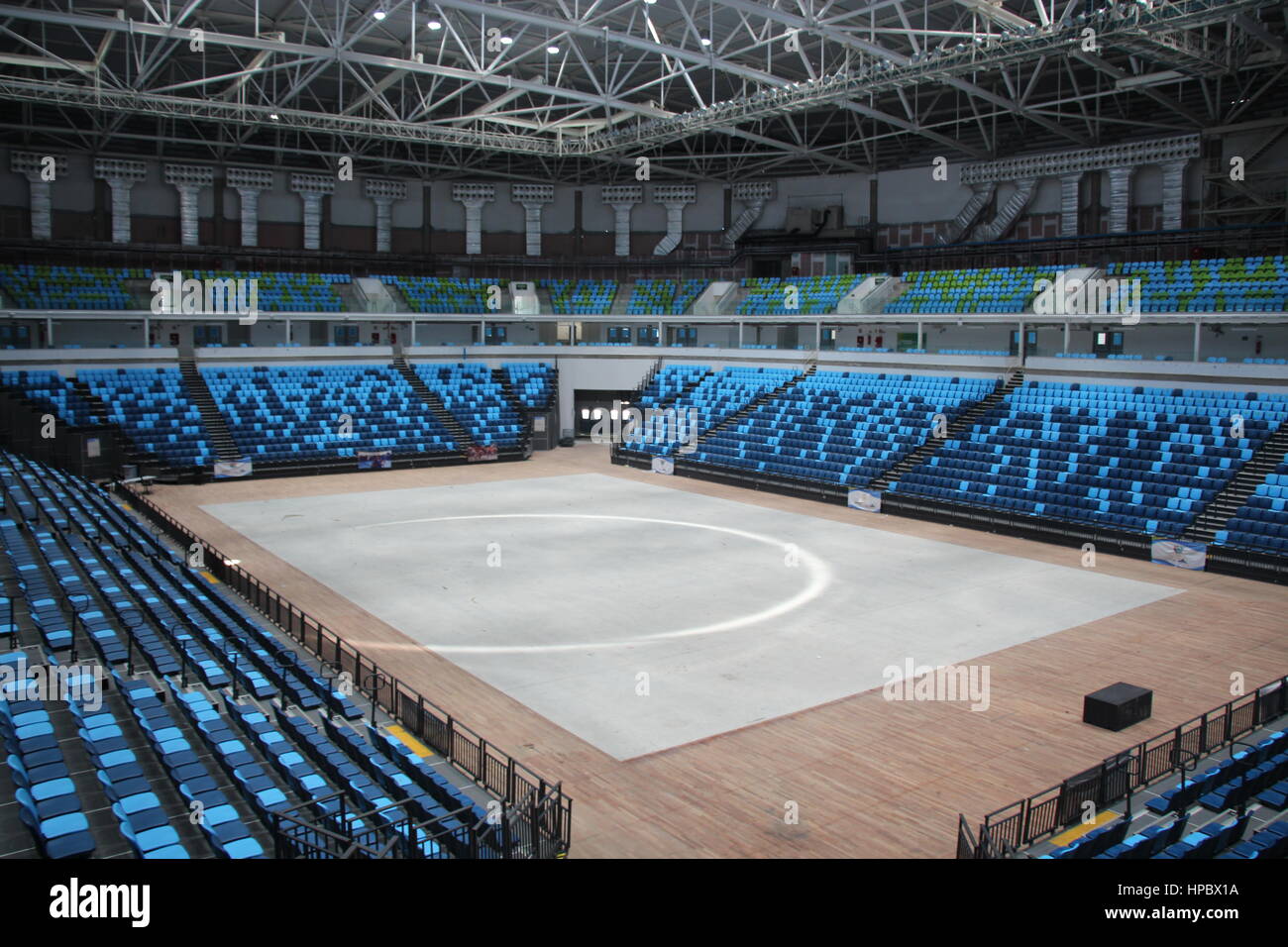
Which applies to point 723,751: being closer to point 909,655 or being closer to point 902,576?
point 909,655

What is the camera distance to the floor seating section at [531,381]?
4628 cm

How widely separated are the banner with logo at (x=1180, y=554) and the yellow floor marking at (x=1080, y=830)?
1494 centimetres

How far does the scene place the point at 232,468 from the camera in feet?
117

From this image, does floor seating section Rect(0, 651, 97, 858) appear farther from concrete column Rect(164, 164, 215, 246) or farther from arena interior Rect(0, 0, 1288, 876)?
concrete column Rect(164, 164, 215, 246)

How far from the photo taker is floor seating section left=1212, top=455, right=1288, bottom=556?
23.1 metres

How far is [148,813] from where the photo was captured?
8758mm

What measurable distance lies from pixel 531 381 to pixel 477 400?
132 inches

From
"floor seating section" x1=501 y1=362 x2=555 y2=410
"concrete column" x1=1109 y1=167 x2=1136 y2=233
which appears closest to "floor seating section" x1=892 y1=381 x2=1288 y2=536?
"concrete column" x1=1109 y1=167 x2=1136 y2=233

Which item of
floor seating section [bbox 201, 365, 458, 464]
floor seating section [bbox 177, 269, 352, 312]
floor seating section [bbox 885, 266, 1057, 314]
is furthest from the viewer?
floor seating section [bbox 177, 269, 352, 312]

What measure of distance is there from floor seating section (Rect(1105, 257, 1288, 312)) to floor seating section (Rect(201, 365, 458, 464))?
27.3 metres

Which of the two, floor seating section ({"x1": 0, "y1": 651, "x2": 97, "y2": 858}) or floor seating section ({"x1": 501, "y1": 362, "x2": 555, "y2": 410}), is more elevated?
floor seating section ({"x1": 501, "y1": 362, "x2": 555, "y2": 410})

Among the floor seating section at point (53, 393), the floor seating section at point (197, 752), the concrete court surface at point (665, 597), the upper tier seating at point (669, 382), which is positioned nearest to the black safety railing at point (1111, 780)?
the concrete court surface at point (665, 597)
